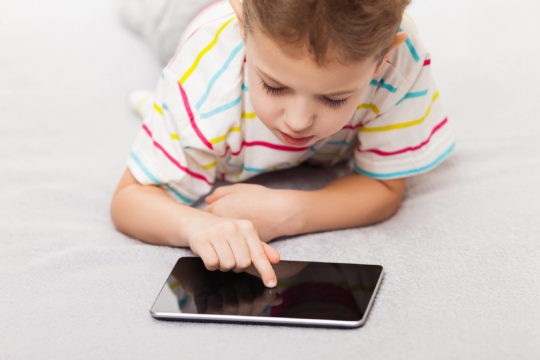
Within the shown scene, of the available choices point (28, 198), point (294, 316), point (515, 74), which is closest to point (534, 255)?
point (294, 316)

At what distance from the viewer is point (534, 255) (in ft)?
3.12

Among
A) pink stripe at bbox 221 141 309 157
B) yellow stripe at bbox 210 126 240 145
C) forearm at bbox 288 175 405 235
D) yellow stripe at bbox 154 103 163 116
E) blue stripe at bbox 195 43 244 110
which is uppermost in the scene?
blue stripe at bbox 195 43 244 110

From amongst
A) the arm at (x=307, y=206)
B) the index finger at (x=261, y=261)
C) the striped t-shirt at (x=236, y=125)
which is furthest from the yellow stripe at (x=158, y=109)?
the index finger at (x=261, y=261)

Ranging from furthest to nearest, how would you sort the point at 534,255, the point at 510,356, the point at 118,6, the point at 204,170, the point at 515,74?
the point at 118,6 → the point at 515,74 → the point at 204,170 → the point at 534,255 → the point at 510,356

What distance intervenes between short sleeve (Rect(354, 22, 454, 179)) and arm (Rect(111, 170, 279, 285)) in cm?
24

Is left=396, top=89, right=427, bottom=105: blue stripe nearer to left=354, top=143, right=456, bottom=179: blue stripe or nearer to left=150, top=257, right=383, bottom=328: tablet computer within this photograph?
left=354, top=143, right=456, bottom=179: blue stripe

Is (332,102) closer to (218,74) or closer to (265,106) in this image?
(265,106)

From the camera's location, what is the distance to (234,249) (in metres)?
0.93

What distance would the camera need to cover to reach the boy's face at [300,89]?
0.84 m

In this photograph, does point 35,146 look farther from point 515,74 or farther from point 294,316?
point 515,74

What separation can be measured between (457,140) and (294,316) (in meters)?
0.53

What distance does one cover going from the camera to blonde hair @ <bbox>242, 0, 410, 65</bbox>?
803 mm

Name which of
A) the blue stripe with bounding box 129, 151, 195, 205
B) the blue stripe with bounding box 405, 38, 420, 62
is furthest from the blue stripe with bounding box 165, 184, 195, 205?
the blue stripe with bounding box 405, 38, 420, 62

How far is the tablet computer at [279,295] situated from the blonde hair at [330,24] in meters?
0.24
